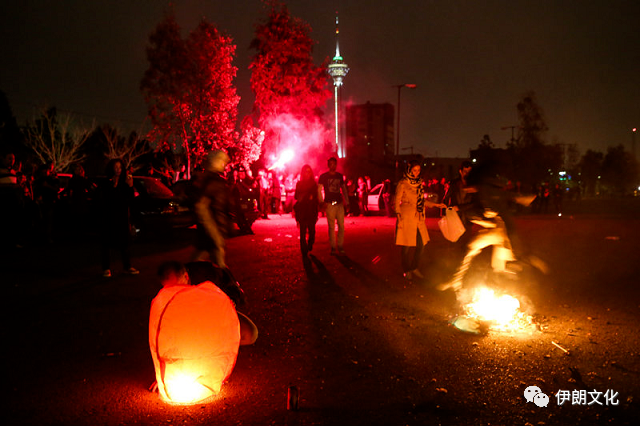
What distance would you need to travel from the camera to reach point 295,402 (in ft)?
12.2

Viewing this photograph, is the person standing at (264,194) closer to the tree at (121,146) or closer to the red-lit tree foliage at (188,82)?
the red-lit tree foliage at (188,82)

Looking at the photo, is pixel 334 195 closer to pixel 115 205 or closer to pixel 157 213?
pixel 115 205

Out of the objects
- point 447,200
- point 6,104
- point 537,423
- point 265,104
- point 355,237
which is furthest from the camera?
point 6,104

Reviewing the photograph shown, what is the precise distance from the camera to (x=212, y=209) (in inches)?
221

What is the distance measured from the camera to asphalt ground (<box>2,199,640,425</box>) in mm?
3719

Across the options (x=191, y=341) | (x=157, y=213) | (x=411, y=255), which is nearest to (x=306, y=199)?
(x=411, y=255)

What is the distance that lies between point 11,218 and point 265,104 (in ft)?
67.9

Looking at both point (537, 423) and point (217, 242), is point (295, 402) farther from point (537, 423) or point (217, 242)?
point (217, 242)

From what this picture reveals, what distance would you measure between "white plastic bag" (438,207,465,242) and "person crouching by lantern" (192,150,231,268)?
3595 mm

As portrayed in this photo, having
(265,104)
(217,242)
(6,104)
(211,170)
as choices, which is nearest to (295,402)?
(217,242)

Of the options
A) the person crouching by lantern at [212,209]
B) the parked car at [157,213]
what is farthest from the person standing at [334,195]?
the person crouching by lantern at [212,209]

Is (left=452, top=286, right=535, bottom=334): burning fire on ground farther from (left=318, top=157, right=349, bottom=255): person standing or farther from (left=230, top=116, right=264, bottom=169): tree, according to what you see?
(left=230, top=116, right=264, bottom=169): tree

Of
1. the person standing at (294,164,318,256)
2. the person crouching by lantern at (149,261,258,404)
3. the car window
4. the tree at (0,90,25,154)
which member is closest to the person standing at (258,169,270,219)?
the car window

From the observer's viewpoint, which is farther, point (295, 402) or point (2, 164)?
point (2, 164)
